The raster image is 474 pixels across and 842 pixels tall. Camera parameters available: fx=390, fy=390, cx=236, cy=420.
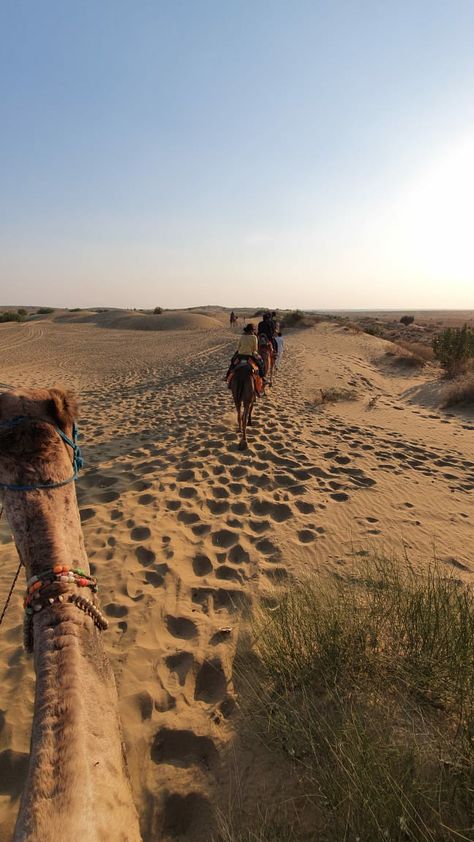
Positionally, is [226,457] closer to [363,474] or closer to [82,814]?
[363,474]

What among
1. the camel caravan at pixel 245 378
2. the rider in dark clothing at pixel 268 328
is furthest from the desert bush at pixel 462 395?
the camel caravan at pixel 245 378

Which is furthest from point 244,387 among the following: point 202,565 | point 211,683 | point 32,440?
point 32,440

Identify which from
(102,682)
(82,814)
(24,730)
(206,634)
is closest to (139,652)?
(206,634)

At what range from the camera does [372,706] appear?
7.08ft

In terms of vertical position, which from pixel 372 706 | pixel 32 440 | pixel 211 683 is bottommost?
pixel 211 683

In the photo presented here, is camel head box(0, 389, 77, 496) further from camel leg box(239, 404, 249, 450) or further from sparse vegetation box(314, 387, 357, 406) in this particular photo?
sparse vegetation box(314, 387, 357, 406)

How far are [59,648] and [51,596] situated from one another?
18 cm

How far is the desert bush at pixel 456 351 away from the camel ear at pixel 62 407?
1572 cm

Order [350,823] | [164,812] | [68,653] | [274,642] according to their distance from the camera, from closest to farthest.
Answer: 1. [68,653]
2. [350,823]
3. [164,812]
4. [274,642]

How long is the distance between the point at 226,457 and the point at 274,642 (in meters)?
4.53

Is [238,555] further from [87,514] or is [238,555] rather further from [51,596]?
[51,596]

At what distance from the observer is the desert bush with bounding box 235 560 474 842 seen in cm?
156

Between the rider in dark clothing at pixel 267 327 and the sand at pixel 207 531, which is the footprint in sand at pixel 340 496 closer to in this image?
the sand at pixel 207 531

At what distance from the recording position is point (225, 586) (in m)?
3.79
